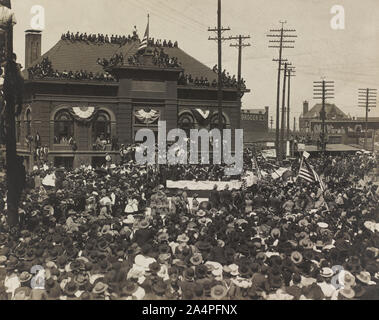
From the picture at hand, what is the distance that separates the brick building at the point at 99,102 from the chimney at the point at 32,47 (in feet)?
0.96

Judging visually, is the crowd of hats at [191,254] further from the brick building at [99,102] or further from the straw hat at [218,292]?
the brick building at [99,102]

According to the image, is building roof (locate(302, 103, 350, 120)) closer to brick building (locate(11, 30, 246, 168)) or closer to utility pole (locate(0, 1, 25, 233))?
brick building (locate(11, 30, 246, 168))

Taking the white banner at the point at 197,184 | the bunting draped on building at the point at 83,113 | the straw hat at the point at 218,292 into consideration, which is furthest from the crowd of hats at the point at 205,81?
the straw hat at the point at 218,292

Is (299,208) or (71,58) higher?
(71,58)

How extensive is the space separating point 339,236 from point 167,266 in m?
5.03

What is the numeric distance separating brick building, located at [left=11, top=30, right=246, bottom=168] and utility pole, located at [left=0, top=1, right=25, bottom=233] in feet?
64.3

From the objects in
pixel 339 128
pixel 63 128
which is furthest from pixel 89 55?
pixel 339 128

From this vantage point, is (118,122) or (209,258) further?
(118,122)

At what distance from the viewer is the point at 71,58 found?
35781 millimetres

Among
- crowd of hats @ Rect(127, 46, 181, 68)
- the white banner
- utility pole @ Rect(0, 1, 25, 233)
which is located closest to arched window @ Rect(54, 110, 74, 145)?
crowd of hats @ Rect(127, 46, 181, 68)
